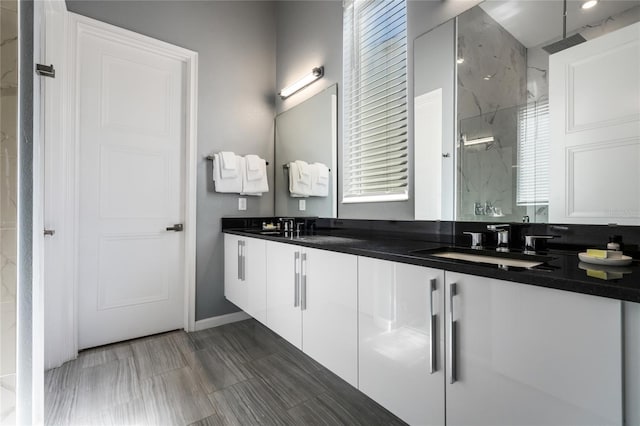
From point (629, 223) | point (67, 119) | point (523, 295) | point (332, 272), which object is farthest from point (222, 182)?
point (629, 223)

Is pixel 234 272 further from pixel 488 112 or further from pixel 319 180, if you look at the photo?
pixel 488 112

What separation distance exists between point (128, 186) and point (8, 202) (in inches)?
60.2

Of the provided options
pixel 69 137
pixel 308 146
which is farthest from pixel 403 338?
pixel 69 137

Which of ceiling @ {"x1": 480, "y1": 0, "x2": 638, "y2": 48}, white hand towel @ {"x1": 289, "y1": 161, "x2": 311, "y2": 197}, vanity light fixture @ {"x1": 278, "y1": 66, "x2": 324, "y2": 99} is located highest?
vanity light fixture @ {"x1": 278, "y1": 66, "x2": 324, "y2": 99}

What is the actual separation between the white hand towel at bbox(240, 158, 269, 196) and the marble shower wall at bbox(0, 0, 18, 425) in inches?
68.0

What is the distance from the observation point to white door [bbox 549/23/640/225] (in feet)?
3.25

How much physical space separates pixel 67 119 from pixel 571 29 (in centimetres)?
267

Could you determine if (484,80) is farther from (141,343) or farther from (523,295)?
(141,343)

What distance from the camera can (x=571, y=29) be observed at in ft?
3.69

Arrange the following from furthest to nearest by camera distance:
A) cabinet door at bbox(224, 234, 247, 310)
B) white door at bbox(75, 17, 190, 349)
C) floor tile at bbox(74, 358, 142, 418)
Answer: cabinet door at bbox(224, 234, 247, 310), white door at bbox(75, 17, 190, 349), floor tile at bbox(74, 358, 142, 418)

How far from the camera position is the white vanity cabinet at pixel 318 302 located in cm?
126

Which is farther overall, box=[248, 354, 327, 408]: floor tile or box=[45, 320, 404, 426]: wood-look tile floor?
box=[248, 354, 327, 408]: floor tile

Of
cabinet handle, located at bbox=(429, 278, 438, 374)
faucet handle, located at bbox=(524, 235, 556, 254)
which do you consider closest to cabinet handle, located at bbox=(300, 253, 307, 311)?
cabinet handle, located at bbox=(429, 278, 438, 374)

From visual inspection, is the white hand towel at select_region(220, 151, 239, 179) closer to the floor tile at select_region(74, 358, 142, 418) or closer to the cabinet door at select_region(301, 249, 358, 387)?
the cabinet door at select_region(301, 249, 358, 387)
